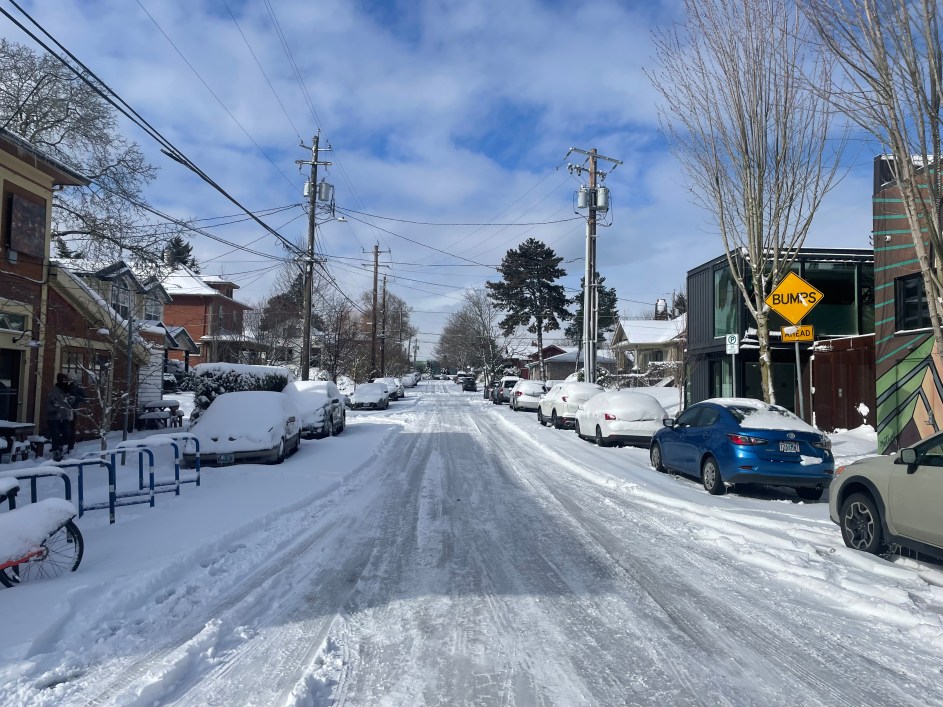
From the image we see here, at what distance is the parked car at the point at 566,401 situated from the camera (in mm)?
23094

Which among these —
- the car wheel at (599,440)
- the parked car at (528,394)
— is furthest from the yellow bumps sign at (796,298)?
the parked car at (528,394)

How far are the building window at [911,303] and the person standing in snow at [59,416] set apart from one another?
1636 cm

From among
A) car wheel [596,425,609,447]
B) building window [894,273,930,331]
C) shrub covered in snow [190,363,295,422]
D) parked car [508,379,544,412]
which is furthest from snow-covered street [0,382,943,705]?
parked car [508,379,544,412]

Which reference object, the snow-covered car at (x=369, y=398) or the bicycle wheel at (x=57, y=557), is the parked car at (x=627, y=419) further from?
the snow-covered car at (x=369, y=398)

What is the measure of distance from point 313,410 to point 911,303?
1407 cm

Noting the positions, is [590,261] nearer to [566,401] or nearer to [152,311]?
[566,401]

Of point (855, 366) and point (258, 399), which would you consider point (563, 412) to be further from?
point (258, 399)

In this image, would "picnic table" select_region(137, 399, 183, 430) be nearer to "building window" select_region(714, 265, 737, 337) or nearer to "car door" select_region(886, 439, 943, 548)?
"building window" select_region(714, 265, 737, 337)

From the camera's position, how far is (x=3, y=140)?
13.8 meters

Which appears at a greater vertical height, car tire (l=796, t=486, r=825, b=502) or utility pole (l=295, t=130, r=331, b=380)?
utility pole (l=295, t=130, r=331, b=380)

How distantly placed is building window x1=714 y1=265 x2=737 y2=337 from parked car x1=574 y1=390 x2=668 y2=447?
659cm

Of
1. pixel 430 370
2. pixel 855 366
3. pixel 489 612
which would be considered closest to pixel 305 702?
pixel 489 612

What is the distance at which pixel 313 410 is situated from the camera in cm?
1866

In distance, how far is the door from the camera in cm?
1488
